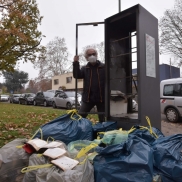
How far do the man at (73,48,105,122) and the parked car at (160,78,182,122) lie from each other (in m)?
5.95

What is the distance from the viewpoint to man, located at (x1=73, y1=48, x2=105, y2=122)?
372 centimetres

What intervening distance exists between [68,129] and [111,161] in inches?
42.6

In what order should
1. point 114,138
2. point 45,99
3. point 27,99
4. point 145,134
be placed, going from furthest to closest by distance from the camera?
point 27,99, point 45,99, point 145,134, point 114,138

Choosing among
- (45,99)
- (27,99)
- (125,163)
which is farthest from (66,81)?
(125,163)

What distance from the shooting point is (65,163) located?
2012 millimetres

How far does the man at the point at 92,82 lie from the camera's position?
146 inches

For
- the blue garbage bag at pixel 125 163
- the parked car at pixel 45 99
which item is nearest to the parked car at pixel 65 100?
the parked car at pixel 45 99

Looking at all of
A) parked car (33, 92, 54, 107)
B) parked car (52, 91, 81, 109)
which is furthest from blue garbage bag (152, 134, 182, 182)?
parked car (33, 92, 54, 107)

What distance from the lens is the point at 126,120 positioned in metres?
3.42

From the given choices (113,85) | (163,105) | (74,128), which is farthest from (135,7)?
(163,105)

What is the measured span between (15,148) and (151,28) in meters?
2.68

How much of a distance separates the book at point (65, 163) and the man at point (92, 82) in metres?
1.69

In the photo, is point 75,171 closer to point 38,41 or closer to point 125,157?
point 125,157

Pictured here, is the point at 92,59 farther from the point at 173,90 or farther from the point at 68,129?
the point at 173,90
